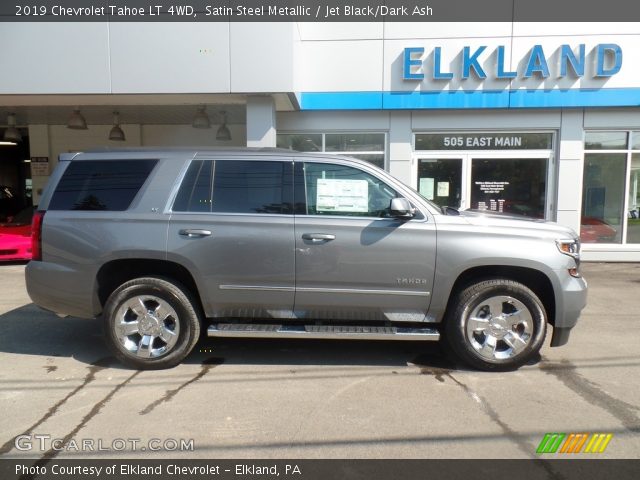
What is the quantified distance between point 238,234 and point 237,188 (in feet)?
1.53

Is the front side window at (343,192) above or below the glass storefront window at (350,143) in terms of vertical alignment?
below

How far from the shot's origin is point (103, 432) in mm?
3373

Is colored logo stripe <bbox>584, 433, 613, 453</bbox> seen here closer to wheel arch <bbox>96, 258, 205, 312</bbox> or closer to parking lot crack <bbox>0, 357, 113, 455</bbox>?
wheel arch <bbox>96, 258, 205, 312</bbox>

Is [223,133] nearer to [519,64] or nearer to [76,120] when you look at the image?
[76,120]

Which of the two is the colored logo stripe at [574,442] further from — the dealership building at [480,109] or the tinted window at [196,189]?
the dealership building at [480,109]

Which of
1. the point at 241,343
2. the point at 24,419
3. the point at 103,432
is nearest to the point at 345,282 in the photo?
the point at 241,343

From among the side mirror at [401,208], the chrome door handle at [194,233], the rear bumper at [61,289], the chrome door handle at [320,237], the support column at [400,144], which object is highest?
the support column at [400,144]

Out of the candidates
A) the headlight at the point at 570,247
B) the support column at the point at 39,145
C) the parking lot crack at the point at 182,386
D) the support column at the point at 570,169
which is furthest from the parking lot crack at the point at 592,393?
the support column at the point at 39,145

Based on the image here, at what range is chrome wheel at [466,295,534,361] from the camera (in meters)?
4.39

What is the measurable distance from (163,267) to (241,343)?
1.29m

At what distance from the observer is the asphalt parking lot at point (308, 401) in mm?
3221

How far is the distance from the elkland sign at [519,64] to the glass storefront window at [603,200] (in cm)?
191

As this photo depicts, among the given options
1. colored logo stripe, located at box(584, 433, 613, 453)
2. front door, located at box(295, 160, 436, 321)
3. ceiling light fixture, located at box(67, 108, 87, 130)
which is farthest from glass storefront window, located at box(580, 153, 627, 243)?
ceiling light fixture, located at box(67, 108, 87, 130)
